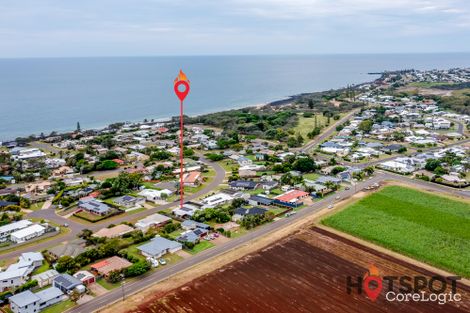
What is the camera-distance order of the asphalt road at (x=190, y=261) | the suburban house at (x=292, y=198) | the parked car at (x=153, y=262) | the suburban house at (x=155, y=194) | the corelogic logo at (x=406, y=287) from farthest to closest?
the suburban house at (x=155, y=194) → the suburban house at (x=292, y=198) → the parked car at (x=153, y=262) → the corelogic logo at (x=406, y=287) → the asphalt road at (x=190, y=261)

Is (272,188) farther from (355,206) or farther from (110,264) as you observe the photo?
(110,264)

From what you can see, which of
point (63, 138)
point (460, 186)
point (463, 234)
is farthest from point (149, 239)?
point (63, 138)

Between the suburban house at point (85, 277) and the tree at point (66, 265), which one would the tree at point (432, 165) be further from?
the tree at point (66, 265)

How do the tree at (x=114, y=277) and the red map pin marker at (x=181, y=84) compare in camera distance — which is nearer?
the tree at (x=114, y=277)

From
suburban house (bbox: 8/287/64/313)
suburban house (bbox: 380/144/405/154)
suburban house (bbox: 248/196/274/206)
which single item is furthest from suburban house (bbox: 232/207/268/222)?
suburban house (bbox: 380/144/405/154)

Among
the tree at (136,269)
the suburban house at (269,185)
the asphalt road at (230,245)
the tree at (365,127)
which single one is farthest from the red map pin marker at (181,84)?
the tree at (365,127)

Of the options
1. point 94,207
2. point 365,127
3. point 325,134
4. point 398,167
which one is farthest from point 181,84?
point 365,127
